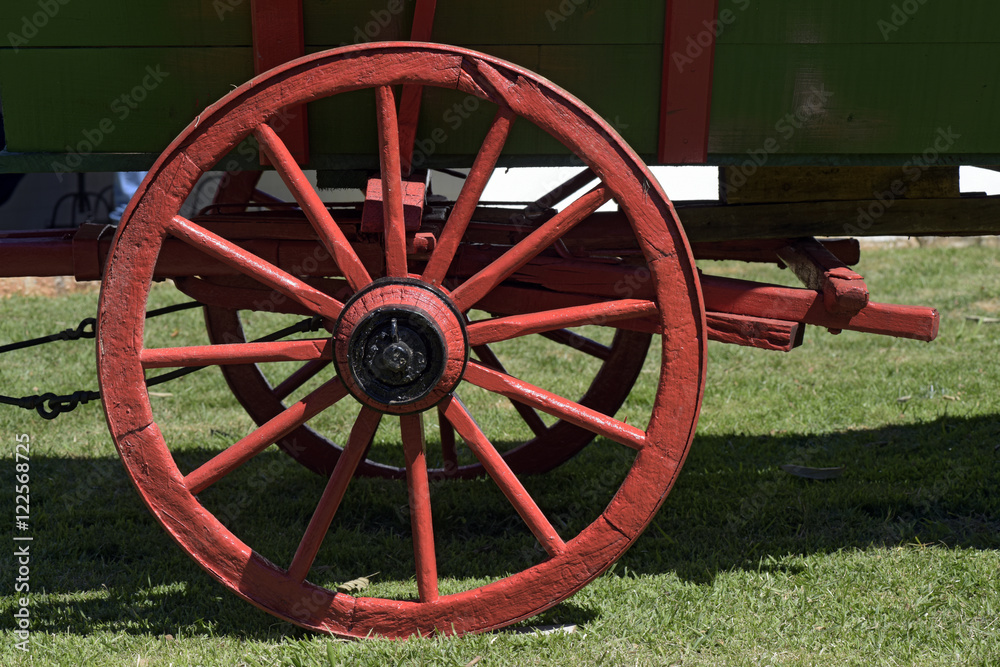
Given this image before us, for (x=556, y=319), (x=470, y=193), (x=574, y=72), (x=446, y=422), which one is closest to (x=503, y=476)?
(x=556, y=319)

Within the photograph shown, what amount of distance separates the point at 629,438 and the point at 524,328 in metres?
0.37

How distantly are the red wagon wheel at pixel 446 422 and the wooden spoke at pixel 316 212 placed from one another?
107 cm

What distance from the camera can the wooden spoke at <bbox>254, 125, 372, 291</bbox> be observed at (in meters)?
2.17

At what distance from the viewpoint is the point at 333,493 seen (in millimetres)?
2299

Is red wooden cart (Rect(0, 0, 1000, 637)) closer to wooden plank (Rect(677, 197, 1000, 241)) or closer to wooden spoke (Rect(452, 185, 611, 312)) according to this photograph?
wooden spoke (Rect(452, 185, 611, 312))

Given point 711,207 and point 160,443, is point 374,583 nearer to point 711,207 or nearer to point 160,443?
point 160,443

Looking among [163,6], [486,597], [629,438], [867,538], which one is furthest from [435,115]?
[867,538]

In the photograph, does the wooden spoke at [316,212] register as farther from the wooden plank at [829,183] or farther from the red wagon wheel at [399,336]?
the wooden plank at [829,183]

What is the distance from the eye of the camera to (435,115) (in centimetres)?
243

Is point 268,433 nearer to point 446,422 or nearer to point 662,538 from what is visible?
point 446,422

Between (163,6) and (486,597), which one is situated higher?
(163,6)

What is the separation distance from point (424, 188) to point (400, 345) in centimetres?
47

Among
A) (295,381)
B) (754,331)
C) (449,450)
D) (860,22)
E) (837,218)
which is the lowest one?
(449,450)

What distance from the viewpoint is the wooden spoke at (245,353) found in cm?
220
